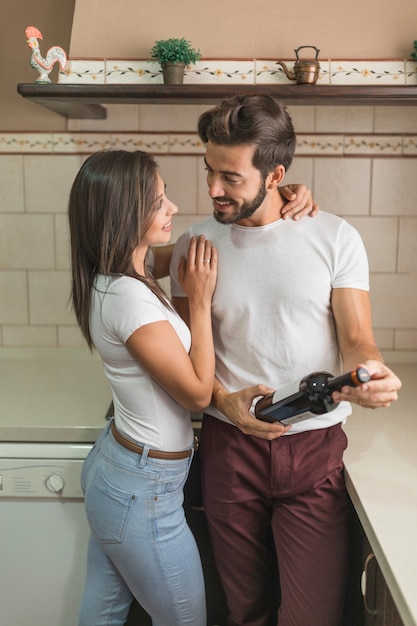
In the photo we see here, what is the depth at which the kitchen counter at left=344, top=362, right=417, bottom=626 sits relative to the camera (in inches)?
41.5

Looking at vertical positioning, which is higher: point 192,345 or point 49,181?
point 49,181

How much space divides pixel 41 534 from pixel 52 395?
0.36 metres

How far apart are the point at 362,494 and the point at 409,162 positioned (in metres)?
1.15

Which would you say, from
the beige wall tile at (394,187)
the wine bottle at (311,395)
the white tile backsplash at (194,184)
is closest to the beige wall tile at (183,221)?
the white tile backsplash at (194,184)

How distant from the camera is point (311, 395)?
1138mm

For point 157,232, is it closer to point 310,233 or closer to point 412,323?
point 310,233

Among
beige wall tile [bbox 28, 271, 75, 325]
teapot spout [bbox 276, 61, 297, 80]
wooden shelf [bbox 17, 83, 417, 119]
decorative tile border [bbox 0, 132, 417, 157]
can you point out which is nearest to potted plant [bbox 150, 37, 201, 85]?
wooden shelf [bbox 17, 83, 417, 119]

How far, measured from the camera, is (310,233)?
4.72 feet

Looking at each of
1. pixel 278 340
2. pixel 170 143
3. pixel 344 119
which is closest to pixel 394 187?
pixel 344 119

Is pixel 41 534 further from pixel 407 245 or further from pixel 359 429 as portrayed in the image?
pixel 407 245

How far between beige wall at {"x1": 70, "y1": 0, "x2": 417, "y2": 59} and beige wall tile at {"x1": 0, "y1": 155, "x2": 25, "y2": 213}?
0.44 m

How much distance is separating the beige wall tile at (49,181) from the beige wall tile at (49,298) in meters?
0.21

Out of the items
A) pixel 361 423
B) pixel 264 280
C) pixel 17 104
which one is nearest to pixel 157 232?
pixel 264 280

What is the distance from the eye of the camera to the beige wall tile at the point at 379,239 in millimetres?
2143
